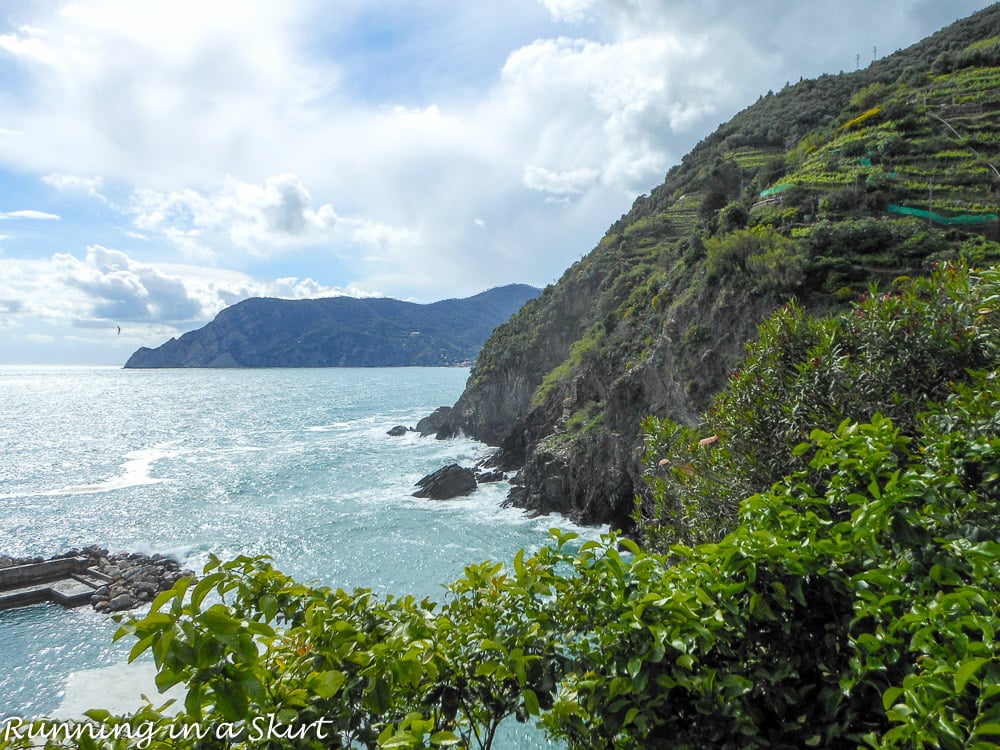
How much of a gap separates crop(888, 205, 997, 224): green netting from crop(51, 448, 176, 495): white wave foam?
61065 millimetres

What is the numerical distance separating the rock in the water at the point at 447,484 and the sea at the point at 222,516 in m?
0.88

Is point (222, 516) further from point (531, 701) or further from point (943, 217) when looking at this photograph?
point (943, 217)

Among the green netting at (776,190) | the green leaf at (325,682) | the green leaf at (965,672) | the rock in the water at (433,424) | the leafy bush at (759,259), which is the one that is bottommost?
the rock in the water at (433,424)

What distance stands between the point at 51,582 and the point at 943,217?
5130 centimetres

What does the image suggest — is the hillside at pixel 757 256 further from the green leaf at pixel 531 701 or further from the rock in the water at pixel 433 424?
the green leaf at pixel 531 701

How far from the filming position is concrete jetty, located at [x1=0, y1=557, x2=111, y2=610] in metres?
25.6

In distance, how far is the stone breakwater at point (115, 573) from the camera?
996 inches

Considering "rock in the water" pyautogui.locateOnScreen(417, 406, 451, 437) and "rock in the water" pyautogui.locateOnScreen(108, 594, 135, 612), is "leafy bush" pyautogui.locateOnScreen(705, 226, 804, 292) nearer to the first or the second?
"rock in the water" pyautogui.locateOnScreen(108, 594, 135, 612)

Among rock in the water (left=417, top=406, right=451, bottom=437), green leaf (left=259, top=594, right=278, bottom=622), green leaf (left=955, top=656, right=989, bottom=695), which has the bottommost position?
rock in the water (left=417, top=406, right=451, bottom=437)

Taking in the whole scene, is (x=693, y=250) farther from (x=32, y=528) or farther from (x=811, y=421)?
(x=32, y=528)

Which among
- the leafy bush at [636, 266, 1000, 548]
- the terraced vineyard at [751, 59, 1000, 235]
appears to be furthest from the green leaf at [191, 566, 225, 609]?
the terraced vineyard at [751, 59, 1000, 235]

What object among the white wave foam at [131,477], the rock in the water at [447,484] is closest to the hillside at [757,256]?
the rock in the water at [447,484]

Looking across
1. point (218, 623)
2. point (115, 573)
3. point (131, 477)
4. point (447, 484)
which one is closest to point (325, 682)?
point (218, 623)

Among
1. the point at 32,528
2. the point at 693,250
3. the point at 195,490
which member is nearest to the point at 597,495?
the point at 693,250
